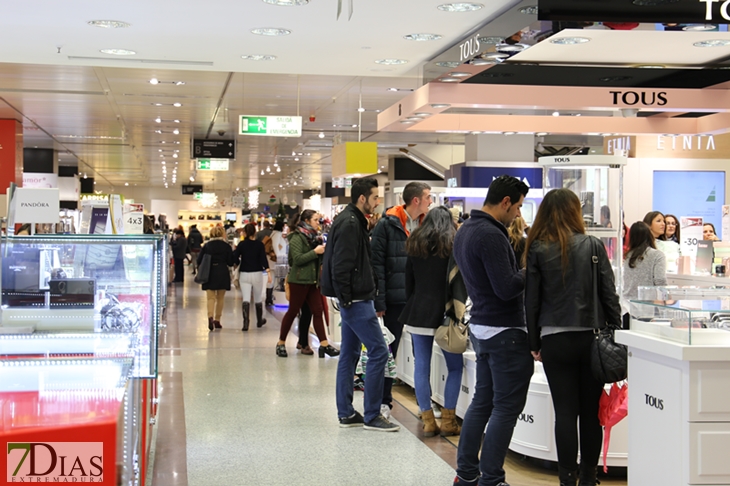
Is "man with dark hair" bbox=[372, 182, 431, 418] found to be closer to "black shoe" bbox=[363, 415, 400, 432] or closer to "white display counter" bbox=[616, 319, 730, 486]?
"black shoe" bbox=[363, 415, 400, 432]

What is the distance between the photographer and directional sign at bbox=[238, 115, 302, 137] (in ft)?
38.8

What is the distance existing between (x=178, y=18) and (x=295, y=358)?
396cm

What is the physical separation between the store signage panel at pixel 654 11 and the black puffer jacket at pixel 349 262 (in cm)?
185

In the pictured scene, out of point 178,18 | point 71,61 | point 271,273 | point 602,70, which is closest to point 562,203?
point 178,18

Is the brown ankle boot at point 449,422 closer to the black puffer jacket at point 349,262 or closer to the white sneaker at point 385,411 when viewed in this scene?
the white sneaker at point 385,411

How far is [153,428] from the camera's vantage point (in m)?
5.42

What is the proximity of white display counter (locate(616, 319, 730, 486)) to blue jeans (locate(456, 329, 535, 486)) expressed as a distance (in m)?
0.60

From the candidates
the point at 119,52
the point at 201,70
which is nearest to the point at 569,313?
the point at 119,52

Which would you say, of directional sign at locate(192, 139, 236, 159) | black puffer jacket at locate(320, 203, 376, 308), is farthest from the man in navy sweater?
directional sign at locate(192, 139, 236, 159)

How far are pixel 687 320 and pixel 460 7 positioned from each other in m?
2.74

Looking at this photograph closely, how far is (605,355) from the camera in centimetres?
366

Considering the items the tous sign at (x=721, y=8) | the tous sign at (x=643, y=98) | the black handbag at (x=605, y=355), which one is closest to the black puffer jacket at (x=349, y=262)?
the black handbag at (x=605, y=355)

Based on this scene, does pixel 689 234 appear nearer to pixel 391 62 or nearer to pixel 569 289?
pixel 391 62

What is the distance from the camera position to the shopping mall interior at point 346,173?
325 centimetres
